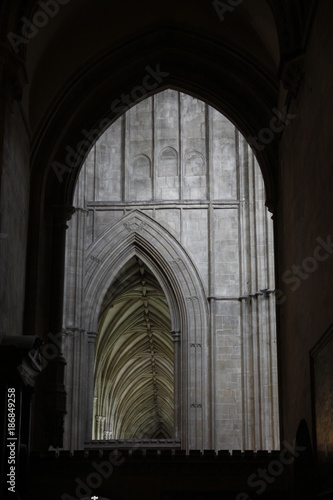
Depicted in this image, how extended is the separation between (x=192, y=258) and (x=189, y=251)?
229 millimetres

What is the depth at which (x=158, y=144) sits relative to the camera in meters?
26.2

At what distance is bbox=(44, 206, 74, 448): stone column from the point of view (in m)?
13.1

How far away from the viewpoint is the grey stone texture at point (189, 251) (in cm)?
2348

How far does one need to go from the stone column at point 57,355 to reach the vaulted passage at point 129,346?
12351 millimetres

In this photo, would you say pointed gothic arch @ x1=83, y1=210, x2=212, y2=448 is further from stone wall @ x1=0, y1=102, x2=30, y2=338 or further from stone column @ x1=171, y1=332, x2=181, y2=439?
stone wall @ x1=0, y1=102, x2=30, y2=338

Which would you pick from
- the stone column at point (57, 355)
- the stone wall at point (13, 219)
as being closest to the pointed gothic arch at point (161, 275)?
the stone column at point (57, 355)

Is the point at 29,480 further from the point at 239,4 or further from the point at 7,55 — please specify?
the point at 239,4

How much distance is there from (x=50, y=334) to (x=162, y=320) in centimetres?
2148

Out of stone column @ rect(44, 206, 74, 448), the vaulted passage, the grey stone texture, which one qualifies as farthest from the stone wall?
the vaulted passage

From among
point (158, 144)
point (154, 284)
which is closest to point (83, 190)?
point (158, 144)

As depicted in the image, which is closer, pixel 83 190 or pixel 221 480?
pixel 221 480

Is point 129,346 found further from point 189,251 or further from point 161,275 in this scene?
point 189,251

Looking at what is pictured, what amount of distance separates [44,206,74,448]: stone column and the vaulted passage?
12.4m

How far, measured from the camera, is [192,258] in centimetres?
2519
